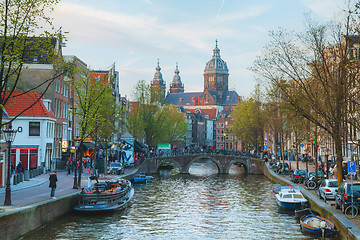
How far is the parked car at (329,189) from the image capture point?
33619 millimetres

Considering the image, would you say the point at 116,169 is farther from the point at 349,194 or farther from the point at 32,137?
the point at 349,194

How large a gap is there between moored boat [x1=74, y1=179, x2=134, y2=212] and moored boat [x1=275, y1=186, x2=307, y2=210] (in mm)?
11707

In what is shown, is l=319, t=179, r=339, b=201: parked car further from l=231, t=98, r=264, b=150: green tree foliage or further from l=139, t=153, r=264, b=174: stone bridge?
l=231, t=98, r=264, b=150: green tree foliage

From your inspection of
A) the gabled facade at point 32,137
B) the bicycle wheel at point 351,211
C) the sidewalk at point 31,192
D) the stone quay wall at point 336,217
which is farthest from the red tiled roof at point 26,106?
the bicycle wheel at point 351,211

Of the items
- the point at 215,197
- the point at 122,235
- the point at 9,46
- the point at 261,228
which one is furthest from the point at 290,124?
the point at 9,46

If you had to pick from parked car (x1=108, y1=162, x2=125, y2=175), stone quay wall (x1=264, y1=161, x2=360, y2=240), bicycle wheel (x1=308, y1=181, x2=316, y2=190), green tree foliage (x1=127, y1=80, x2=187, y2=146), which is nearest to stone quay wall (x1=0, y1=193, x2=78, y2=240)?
stone quay wall (x1=264, y1=161, x2=360, y2=240)

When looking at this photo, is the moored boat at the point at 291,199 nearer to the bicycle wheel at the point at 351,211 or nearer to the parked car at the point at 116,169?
the bicycle wheel at the point at 351,211

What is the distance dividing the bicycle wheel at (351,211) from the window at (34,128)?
123ft

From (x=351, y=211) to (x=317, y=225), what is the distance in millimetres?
2044

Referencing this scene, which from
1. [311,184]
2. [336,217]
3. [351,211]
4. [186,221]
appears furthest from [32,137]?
[336,217]

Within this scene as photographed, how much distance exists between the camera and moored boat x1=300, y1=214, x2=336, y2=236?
26.1m

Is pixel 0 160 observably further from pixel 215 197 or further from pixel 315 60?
pixel 315 60

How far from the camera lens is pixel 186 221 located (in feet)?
109

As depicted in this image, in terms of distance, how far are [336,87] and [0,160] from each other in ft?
78.3
